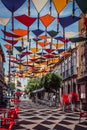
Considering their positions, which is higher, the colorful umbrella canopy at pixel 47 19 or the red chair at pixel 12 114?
the colorful umbrella canopy at pixel 47 19

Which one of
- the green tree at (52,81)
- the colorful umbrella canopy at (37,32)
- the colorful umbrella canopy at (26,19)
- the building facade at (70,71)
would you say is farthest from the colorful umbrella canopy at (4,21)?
the green tree at (52,81)

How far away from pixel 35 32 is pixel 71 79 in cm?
2463

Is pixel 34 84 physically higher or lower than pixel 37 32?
higher

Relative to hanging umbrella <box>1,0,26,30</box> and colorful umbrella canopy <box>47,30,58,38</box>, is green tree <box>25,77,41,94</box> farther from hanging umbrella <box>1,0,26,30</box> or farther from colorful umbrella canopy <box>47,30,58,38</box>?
hanging umbrella <box>1,0,26,30</box>

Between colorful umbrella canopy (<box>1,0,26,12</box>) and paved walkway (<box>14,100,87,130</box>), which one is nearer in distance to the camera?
colorful umbrella canopy (<box>1,0,26,12</box>)

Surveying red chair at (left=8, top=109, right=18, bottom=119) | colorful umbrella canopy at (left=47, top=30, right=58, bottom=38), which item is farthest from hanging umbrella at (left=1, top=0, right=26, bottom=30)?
red chair at (left=8, top=109, right=18, bottom=119)

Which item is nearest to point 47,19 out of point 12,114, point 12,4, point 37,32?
point 37,32

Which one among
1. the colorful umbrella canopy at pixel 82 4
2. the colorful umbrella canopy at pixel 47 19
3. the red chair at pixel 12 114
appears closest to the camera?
the colorful umbrella canopy at pixel 82 4

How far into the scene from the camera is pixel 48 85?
3972cm

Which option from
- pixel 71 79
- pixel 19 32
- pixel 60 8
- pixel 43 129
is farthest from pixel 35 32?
pixel 71 79

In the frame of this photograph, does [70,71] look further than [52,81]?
Yes

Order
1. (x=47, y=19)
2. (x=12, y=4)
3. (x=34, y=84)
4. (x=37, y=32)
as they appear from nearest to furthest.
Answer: (x=12, y=4) → (x=47, y=19) → (x=37, y=32) → (x=34, y=84)

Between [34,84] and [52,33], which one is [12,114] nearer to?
[52,33]

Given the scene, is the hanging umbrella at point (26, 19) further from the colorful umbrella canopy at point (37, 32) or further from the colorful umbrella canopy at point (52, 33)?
the colorful umbrella canopy at point (52, 33)
